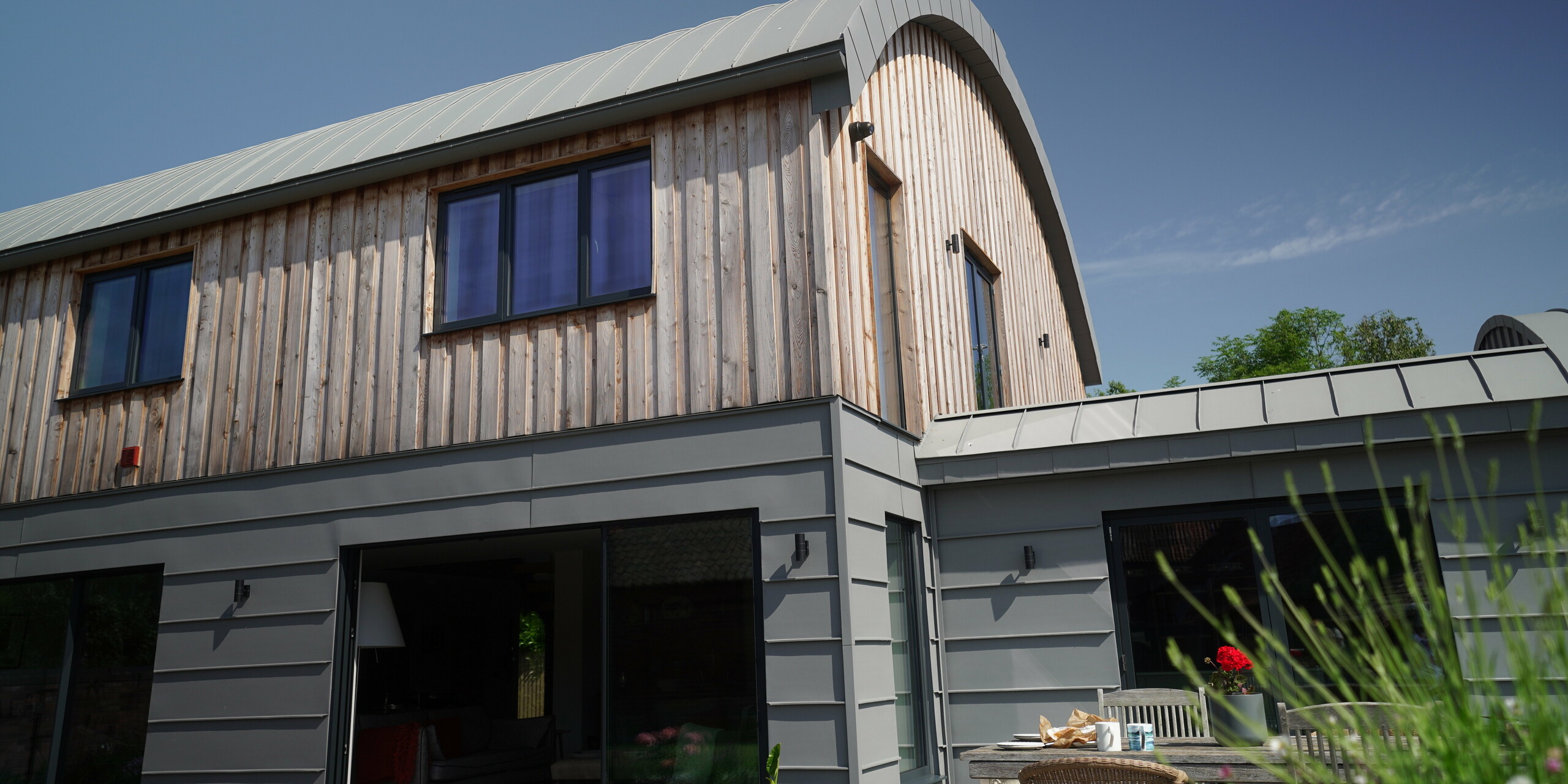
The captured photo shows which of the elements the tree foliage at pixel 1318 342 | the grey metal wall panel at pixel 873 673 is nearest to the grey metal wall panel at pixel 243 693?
the grey metal wall panel at pixel 873 673

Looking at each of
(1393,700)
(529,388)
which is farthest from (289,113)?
(1393,700)

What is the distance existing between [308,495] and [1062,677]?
15.7 feet

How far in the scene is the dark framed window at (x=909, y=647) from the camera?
5.88 meters

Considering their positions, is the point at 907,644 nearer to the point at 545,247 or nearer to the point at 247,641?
the point at 545,247

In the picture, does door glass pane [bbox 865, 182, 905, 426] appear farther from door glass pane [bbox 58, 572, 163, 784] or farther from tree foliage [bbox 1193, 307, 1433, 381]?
tree foliage [bbox 1193, 307, 1433, 381]

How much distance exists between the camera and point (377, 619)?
24.5 feet

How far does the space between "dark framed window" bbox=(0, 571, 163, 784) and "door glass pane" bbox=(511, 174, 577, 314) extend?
3.32 meters

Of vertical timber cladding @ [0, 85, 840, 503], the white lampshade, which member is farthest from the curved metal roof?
the white lampshade

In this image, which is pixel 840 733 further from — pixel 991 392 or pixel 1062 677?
pixel 991 392

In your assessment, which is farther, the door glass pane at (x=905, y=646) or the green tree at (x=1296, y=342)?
the green tree at (x=1296, y=342)

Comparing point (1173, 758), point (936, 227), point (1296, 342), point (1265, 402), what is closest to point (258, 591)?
point (936, 227)

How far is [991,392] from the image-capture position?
892 cm

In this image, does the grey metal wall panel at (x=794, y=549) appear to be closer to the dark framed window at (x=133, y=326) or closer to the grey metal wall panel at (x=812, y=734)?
the grey metal wall panel at (x=812, y=734)

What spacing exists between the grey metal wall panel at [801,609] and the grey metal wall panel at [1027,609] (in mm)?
1412
